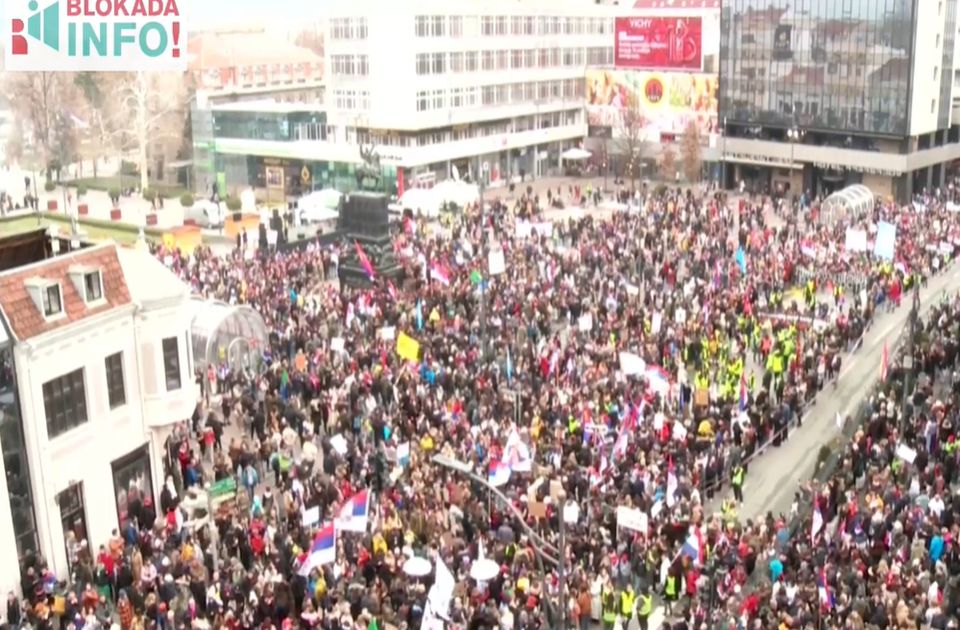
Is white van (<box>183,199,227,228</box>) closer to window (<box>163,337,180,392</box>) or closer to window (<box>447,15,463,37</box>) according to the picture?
window (<box>447,15,463,37</box>)

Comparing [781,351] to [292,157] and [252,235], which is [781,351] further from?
[292,157]

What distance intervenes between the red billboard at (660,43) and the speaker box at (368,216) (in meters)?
34.4

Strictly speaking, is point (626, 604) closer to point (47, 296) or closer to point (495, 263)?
point (47, 296)

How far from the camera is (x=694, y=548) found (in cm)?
2053

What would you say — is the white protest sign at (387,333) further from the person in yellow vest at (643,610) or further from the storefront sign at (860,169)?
the storefront sign at (860,169)

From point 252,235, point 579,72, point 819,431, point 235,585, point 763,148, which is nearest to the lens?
point 235,585

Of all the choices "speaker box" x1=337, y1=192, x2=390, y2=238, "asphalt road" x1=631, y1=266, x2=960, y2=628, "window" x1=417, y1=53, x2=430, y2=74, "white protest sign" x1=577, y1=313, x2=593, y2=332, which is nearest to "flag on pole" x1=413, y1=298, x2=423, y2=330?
"white protest sign" x1=577, y1=313, x2=593, y2=332

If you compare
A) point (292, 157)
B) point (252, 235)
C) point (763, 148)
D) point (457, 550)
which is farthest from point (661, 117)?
point (457, 550)

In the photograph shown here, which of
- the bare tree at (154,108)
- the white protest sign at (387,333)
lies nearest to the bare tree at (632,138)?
the bare tree at (154,108)

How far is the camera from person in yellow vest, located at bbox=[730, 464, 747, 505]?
2444cm

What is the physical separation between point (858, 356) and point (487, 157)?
43128mm

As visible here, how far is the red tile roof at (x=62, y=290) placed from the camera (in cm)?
2258

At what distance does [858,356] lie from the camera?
3434 centimetres

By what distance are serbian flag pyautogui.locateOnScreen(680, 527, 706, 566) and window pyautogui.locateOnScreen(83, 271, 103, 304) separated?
12.9 metres
